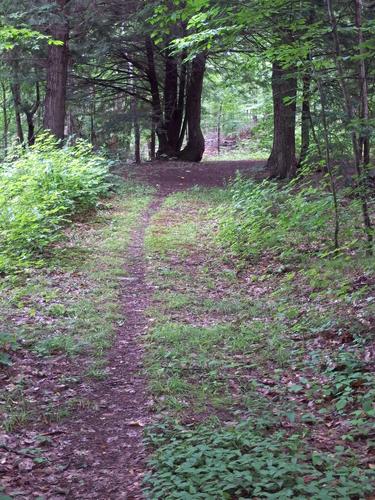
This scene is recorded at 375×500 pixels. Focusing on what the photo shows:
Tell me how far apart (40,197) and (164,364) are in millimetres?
6945

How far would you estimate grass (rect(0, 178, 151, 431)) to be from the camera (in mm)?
4945

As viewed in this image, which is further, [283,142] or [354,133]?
[283,142]

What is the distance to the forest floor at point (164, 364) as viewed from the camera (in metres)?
3.90

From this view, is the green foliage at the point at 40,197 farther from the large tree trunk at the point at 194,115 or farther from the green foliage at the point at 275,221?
the large tree trunk at the point at 194,115

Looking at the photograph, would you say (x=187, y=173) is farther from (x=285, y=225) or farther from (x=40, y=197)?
(x=285, y=225)

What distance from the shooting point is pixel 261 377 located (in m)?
5.23

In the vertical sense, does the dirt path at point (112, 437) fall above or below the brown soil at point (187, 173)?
below

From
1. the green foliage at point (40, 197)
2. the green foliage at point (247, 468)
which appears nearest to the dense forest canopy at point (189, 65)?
the green foliage at point (40, 197)

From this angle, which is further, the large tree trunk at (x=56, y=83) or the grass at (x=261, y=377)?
the large tree trunk at (x=56, y=83)

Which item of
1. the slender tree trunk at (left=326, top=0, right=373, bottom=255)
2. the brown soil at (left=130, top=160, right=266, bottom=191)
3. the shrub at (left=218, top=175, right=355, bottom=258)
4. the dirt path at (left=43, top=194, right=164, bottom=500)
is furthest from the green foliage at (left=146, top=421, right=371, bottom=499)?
the brown soil at (left=130, top=160, right=266, bottom=191)

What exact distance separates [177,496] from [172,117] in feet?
71.7

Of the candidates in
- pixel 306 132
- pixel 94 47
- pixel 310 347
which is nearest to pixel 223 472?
pixel 310 347

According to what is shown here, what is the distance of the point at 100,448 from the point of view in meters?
4.18

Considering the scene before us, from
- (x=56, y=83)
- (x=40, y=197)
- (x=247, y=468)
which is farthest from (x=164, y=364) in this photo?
(x=56, y=83)
